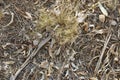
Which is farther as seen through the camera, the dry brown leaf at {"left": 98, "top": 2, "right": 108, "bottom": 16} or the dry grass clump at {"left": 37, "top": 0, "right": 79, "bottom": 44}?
the dry brown leaf at {"left": 98, "top": 2, "right": 108, "bottom": 16}

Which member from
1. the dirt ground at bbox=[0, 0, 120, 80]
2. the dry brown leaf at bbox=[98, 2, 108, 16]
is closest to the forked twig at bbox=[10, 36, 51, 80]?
the dirt ground at bbox=[0, 0, 120, 80]

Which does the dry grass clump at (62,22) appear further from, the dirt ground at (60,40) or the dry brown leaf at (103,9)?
the dry brown leaf at (103,9)

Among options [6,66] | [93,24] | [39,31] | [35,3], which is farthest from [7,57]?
[93,24]

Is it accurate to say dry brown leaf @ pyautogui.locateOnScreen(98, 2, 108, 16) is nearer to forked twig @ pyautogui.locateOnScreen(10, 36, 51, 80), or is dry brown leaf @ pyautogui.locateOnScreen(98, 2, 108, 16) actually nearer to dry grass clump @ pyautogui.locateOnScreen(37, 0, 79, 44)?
dry grass clump @ pyautogui.locateOnScreen(37, 0, 79, 44)

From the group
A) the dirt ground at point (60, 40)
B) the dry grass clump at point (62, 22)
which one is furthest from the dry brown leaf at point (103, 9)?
the dry grass clump at point (62, 22)

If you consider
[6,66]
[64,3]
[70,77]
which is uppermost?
[64,3]

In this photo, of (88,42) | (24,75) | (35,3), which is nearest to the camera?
(24,75)

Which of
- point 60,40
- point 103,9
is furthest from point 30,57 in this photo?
point 103,9

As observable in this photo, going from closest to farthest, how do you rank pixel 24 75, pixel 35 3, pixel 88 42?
pixel 24 75
pixel 88 42
pixel 35 3

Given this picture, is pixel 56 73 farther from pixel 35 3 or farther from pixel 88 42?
pixel 35 3
